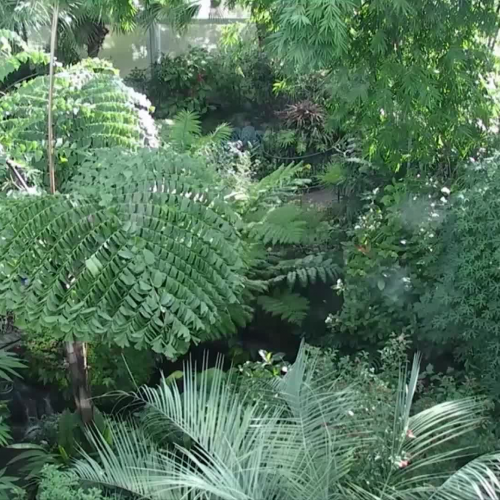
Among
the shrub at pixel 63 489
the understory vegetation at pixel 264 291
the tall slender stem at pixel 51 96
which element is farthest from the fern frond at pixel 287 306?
the shrub at pixel 63 489

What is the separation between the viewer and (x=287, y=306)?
4016 mm

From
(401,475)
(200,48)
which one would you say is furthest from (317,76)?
(401,475)

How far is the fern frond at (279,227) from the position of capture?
410 centimetres

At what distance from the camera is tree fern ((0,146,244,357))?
2492mm

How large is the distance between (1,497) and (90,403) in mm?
778

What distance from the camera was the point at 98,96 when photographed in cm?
322

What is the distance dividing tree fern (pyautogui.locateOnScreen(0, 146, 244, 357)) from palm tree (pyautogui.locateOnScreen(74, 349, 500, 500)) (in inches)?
11.9

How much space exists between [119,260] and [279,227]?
178 centimetres

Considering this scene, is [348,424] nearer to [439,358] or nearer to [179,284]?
[179,284]

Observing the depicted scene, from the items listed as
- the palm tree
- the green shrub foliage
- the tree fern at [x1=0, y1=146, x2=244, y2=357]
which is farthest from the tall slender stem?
the green shrub foliage

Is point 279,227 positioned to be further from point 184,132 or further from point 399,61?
point 399,61

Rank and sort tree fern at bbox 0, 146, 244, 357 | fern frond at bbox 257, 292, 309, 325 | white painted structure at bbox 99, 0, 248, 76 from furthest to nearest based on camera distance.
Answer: white painted structure at bbox 99, 0, 248, 76, fern frond at bbox 257, 292, 309, 325, tree fern at bbox 0, 146, 244, 357

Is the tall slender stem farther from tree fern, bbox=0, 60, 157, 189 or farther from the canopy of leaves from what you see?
the canopy of leaves

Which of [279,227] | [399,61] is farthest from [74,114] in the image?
[399,61]
